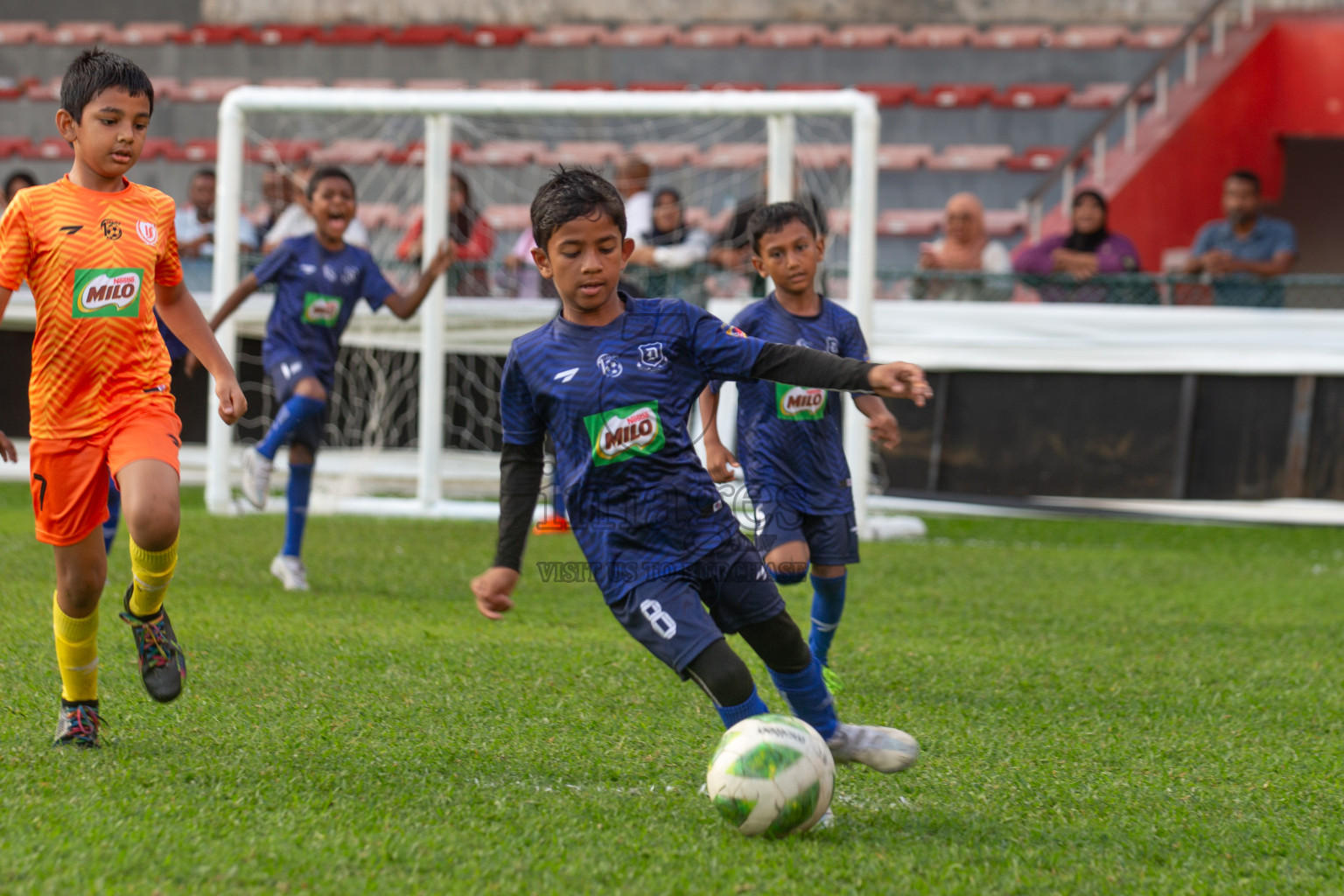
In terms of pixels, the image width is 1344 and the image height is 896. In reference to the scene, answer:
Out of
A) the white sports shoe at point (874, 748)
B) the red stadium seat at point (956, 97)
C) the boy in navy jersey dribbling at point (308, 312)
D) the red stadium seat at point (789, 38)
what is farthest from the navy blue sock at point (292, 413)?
the red stadium seat at point (789, 38)

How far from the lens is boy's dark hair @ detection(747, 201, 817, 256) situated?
463 centimetres

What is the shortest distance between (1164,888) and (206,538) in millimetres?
6611

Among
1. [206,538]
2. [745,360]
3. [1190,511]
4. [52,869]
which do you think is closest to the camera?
[52,869]

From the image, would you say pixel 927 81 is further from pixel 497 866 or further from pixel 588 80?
pixel 497 866

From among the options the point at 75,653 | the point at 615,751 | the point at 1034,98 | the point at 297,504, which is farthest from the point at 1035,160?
the point at 75,653

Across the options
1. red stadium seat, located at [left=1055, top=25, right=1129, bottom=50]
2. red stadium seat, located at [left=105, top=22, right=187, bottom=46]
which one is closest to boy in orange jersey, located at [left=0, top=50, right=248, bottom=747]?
red stadium seat, located at [left=1055, top=25, right=1129, bottom=50]

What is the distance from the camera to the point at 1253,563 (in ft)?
27.5

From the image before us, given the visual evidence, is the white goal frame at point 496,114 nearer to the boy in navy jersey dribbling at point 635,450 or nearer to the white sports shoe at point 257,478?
the white sports shoe at point 257,478

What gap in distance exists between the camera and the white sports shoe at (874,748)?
338 centimetres

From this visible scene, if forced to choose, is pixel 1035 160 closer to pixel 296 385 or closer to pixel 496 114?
pixel 496 114

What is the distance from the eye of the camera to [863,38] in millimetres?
15883

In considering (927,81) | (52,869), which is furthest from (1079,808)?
(927,81)

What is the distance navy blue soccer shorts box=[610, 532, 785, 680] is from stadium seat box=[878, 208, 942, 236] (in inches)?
467

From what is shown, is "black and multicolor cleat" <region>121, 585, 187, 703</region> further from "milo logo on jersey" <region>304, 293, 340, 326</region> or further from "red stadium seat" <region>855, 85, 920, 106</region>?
"red stadium seat" <region>855, 85, 920, 106</region>
